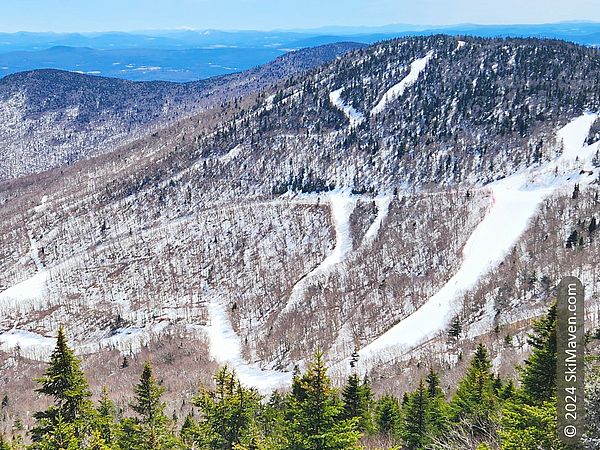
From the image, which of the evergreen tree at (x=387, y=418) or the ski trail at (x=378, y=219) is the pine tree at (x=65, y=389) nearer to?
the evergreen tree at (x=387, y=418)

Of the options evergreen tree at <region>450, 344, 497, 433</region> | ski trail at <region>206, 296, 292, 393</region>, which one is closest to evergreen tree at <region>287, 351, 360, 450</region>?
evergreen tree at <region>450, 344, 497, 433</region>

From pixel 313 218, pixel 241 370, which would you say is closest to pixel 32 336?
pixel 241 370

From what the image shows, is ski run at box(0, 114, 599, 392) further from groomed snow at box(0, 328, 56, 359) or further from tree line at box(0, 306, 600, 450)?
tree line at box(0, 306, 600, 450)

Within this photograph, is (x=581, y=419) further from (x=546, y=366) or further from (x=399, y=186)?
(x=399, y=186)

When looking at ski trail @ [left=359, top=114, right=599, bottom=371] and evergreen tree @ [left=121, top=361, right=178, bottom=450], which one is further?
ski trail @ [left=359, top=114, right=599, bottom=371]

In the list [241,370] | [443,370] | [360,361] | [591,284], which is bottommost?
[241,370]

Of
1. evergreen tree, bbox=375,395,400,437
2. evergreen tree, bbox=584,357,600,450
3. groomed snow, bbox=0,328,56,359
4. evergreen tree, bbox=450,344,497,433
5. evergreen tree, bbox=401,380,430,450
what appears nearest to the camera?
evergreen tree, bbox=584,357,600,450

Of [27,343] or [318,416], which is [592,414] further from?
[27,343]
